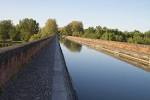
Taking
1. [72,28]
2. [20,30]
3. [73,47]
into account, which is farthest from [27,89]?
[72,28]

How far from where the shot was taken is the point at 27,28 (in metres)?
115

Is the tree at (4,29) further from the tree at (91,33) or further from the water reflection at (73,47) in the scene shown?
the tree at (91,33)

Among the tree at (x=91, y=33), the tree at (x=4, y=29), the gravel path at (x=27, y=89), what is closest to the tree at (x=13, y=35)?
the tree at (x=4, y=29)

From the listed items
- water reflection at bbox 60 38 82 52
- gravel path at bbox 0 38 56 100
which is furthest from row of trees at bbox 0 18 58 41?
gravel path at bbox 0 38 56 100

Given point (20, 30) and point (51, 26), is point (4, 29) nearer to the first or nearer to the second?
point (20, 30)

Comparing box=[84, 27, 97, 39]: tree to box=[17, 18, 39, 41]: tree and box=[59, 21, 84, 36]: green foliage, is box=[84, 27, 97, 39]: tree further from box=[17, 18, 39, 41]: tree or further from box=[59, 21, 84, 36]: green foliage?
box=[59, 21, 84, 36]: green foliage

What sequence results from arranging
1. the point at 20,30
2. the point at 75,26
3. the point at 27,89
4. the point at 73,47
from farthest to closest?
the point at 75,26 < the point at 20,30 < the point at 73,47 < the point at 27,89

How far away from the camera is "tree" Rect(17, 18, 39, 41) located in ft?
350

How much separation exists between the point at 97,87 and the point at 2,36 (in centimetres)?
8049

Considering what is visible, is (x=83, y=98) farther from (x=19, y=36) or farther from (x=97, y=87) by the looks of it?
(x=19, y=36)

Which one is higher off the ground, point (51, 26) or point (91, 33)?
point (51, 26)

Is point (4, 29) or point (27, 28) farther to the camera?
point (27, 28)

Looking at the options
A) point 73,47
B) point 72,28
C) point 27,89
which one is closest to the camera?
point 27,89

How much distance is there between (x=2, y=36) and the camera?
92.7 meters
